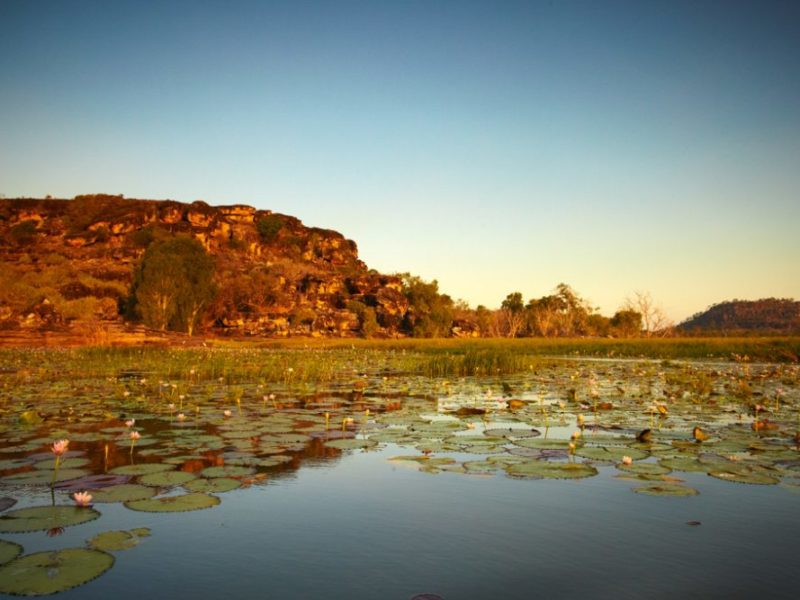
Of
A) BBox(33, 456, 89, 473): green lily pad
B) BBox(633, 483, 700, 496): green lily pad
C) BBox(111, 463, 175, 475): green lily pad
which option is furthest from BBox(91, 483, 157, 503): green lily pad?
BBox(633, 483, 700, 496): green lily pad

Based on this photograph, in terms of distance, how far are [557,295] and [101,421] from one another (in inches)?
3379

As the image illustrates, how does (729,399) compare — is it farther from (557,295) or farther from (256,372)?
(557,295)

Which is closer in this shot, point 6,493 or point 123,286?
point 6,493

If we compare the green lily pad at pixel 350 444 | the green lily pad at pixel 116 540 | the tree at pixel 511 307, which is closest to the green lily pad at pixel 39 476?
the green lily pad at pixel 116 540

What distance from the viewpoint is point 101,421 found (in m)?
8.25

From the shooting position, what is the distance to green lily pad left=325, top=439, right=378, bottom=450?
650cm

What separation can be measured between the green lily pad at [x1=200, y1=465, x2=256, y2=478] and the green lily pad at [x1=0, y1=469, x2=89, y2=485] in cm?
118

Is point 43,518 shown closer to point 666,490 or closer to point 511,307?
point 666,490

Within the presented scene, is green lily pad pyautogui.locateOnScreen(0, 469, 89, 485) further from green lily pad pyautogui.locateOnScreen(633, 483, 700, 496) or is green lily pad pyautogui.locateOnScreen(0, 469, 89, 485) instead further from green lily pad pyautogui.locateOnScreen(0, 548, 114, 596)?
green lily pad pyautogui.locateOnScreen(633, 483, 700, 496)

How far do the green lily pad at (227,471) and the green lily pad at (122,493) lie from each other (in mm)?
628

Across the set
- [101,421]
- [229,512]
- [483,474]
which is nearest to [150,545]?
[229,512]

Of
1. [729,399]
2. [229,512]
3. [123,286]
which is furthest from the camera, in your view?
[123,286]

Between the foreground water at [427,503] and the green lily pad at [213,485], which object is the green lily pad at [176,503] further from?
the green lily pad at [213,485]

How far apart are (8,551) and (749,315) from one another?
578 ft
